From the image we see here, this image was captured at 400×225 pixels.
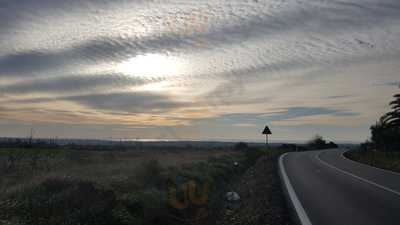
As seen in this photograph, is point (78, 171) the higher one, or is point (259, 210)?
point (78, 171)

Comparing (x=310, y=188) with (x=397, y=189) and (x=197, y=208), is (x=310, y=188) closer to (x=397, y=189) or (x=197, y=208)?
(x=397, y=189)

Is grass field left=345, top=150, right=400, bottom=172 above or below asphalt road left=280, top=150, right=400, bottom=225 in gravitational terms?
above

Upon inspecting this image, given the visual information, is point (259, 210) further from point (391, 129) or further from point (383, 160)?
point (391, 129)

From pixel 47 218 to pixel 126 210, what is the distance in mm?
1850

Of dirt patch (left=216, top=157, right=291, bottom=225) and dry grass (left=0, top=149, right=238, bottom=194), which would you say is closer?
dirt patch (left=216, top=157, right=291, bottom=225)

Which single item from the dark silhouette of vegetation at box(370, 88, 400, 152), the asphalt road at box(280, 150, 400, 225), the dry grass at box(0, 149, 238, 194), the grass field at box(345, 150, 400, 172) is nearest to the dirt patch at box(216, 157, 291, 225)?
the asphalt road at box(280, 150, 400, 225)

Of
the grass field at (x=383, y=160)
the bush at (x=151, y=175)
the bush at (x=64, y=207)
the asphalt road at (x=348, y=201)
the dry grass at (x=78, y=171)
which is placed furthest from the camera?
the grass field at (x=383, y=160)

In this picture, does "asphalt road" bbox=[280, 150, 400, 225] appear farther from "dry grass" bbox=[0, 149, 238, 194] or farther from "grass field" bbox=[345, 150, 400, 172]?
"grass field" bbox=[345, 150, 400, 172]

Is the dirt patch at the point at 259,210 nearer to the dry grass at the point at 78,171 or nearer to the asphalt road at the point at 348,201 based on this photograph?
the asphalt road at the point at 348,201

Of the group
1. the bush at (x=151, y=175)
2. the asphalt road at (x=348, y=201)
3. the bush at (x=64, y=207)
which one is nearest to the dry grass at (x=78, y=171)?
the bush at (x=151, y=175)

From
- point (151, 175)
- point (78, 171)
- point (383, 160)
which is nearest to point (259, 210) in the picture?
point (151, 175)

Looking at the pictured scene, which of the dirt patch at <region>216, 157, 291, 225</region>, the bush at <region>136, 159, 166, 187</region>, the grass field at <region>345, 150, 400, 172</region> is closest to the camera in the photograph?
the dirt patch at <region>216, 157, 291, 225</region>

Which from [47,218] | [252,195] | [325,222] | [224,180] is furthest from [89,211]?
[224,180]

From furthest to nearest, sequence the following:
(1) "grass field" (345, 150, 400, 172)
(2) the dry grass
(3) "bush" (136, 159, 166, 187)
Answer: (1) "grass field" (345, 150, 400, 172)
(3) "bush" (136, 159, 166, 187)
(2) the dry grass
